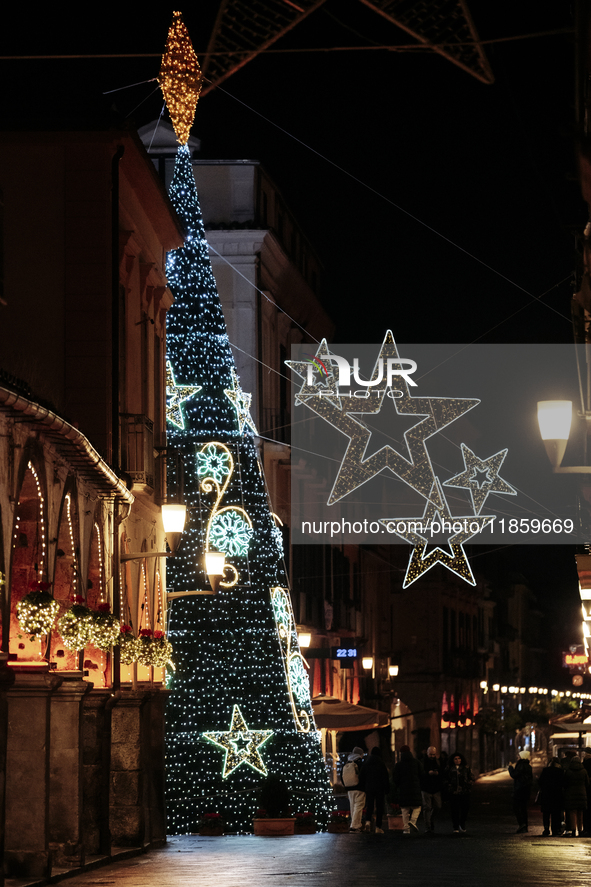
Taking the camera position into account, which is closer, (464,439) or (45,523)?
(45,523)

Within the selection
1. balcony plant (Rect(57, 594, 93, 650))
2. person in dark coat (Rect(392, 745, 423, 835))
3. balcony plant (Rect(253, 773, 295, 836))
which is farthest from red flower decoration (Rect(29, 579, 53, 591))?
person in dark coat (Rect(392, 745, 423, 835))

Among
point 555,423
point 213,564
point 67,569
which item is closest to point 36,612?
point 67,569

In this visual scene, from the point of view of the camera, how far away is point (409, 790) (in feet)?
78.5

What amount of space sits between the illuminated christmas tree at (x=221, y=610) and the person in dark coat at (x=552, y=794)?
11.6 ft

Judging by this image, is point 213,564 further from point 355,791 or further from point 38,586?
point 38,586

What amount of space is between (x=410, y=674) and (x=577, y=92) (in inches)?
2008

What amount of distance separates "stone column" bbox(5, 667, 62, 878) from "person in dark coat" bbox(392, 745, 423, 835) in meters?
9.71

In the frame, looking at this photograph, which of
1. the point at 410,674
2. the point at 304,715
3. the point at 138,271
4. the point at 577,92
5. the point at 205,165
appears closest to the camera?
the point at 577,92

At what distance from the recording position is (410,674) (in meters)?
68.3

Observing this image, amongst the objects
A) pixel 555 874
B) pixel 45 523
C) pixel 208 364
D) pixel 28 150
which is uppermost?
pixel 28 150

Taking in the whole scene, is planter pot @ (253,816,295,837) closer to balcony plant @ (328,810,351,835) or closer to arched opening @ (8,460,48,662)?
balcony plant @ (328,810,351,835)

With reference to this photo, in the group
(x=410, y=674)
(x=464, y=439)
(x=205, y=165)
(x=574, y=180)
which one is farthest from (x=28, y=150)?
(x=464, y=439)

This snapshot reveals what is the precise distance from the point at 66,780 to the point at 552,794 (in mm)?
10508

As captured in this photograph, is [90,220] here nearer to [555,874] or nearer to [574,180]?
[574,180]
